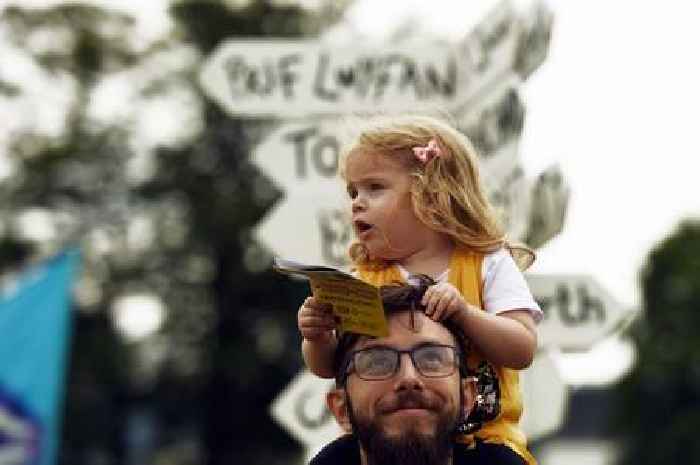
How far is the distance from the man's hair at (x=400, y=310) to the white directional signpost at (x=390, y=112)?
2.69 m

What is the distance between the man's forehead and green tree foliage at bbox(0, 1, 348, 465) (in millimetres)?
31688

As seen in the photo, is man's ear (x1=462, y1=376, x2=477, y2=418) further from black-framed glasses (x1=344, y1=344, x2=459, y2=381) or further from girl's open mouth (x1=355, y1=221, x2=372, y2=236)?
girl's open mouth (x1=355, y1=221, x2=372, y2=236)

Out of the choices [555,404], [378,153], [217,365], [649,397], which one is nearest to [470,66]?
[555,404]

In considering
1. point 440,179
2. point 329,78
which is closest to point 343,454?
point 440,179

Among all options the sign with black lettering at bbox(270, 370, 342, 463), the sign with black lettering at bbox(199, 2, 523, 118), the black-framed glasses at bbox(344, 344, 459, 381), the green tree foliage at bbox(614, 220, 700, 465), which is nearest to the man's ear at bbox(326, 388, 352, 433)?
the black-framed glasses at bbox(344, 344, 459, 381)

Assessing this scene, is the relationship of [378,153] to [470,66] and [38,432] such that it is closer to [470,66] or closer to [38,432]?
[470,66]

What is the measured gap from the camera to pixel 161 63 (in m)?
37.0

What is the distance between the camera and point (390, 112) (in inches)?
269

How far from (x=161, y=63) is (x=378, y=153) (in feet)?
110

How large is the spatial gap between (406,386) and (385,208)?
1.38ft

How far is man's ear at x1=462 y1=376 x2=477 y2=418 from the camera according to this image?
3.69 meters

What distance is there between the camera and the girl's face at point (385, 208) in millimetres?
3844

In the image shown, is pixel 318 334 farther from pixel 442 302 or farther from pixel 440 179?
pixel 440 179

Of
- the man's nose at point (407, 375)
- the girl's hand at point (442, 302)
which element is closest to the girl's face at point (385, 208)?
the girl's hand at point (442, 302)
